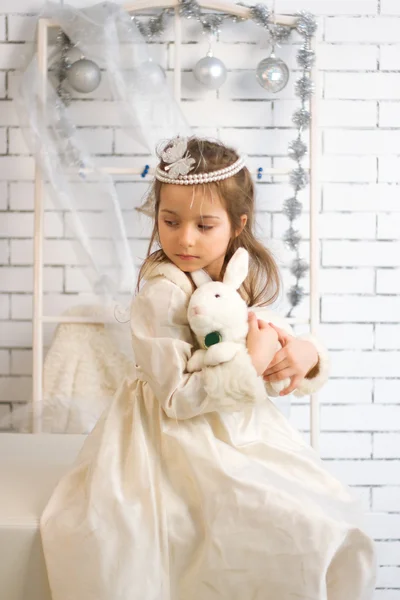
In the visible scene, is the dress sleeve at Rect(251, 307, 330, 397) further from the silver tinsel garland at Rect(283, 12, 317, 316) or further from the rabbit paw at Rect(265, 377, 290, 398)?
the silver tinsel garland at Rect(283, 12, 317, 316)

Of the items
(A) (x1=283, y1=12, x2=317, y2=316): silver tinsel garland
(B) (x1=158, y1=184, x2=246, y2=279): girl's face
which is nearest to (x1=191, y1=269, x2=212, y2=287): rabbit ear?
Answer: (B) (x1=158, y1=184, x2=246, y2=279): girl's face

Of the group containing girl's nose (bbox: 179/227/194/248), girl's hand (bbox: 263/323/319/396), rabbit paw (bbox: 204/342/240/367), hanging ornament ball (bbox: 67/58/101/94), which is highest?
hanging ornament ball (bbox: 67/58/101/94)

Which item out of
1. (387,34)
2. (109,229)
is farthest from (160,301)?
(387,34)

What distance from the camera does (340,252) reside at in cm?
253

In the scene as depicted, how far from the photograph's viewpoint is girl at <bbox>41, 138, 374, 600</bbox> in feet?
4.49

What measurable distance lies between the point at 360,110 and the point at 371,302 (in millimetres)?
649

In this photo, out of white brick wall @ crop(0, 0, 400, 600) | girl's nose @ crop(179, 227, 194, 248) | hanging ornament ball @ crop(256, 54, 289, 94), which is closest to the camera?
girl's nose @ crop(179, 227, 194, 248)

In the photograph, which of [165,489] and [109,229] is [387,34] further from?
[165,489]

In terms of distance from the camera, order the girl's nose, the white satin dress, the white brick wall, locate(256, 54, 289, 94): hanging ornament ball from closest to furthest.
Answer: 1. the white satin dress
2. the girl's nose
3. locate(256, 54, 289, 94): hanging ornament ball
4. the white brick wall

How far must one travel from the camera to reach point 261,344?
1.46m

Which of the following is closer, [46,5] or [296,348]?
[296,348]

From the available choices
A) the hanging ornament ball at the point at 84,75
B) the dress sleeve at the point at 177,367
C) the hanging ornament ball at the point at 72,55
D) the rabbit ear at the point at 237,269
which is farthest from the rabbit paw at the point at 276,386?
the hanging ornament ball at the point at 72,55

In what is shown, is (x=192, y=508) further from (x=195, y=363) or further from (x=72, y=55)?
(x=72, y=55)

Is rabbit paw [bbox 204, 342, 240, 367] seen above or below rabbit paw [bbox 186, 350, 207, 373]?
above
